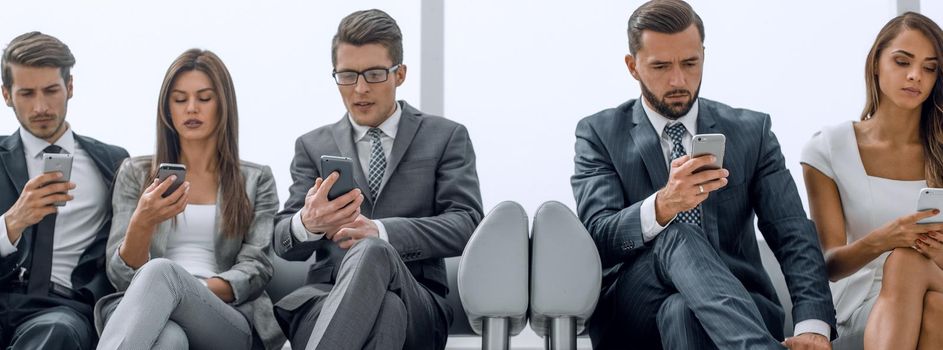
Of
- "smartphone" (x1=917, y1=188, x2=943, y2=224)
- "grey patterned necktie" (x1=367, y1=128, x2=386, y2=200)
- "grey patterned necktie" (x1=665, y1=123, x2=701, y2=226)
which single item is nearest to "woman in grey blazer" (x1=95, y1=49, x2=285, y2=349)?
"grey patterned necktie" (x1=367, y1=128, x2=386, y2=200)

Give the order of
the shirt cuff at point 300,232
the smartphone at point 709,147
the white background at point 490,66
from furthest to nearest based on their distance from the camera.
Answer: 1. the white background at point 490,66
2. the shirt cuff at point 300,232
3. the smartphone at point 709,147

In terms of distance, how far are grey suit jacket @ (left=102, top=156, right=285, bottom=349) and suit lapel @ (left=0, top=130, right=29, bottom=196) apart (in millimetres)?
278

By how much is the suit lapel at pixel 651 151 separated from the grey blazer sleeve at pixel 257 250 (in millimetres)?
1100

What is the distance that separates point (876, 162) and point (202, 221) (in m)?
2.00

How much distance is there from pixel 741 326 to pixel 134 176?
184cm

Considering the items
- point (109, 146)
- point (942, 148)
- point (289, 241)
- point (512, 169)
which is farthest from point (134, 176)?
point (942, 148)

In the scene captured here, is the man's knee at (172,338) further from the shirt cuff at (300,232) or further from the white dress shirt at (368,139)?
the white dress shirt at (368,139)

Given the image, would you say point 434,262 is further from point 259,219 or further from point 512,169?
point 512,169

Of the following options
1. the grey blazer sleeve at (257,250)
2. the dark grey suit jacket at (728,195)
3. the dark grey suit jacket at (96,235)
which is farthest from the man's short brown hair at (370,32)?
the dark grey suit jacket at (96,235)

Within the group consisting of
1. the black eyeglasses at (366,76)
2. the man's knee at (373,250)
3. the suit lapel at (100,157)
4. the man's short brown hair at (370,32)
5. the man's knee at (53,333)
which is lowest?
the man's knee at (53,333)

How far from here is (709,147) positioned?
102 inches

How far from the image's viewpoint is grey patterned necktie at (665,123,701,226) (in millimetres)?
2846

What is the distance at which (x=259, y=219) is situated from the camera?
3.19 m

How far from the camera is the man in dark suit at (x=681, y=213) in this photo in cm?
247
